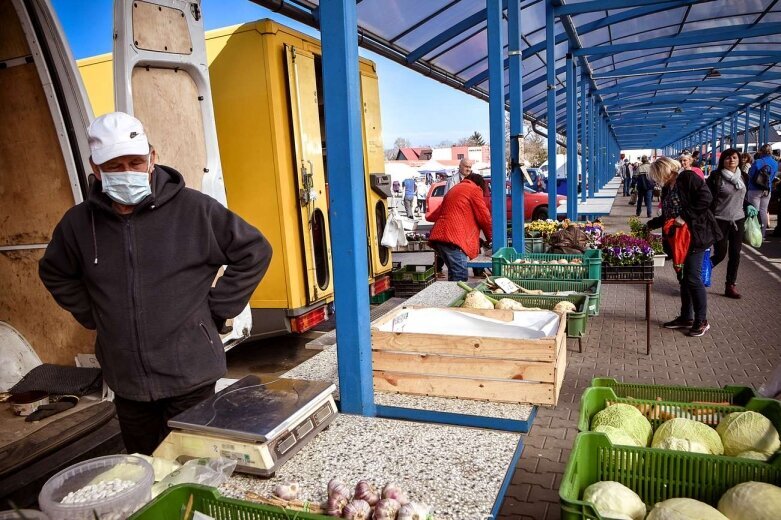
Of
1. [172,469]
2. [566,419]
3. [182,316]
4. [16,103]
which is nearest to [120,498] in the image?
[172,469]

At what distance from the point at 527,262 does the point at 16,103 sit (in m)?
4.54

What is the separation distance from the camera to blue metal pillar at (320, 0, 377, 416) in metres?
2.64

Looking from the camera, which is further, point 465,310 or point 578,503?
point 465,310

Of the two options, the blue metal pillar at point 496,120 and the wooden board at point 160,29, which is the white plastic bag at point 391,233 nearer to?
the blue metal pillar at point 496,120

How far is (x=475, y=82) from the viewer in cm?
1399

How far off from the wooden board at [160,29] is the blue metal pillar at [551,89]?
25.5ft

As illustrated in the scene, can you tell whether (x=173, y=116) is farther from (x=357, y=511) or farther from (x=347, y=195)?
(x=357, y=511)

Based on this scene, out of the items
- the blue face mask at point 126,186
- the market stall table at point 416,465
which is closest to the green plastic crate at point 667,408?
the market stall table at point 416,465

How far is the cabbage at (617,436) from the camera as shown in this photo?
216 centimetres

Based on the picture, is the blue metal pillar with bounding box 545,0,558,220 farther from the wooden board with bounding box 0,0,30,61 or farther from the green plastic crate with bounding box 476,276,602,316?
the wooden board with bounding box 0,0,30,61

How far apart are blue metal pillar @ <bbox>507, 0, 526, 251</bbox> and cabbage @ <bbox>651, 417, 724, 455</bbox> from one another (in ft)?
17.0

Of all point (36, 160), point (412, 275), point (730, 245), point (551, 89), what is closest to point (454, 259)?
point (412, 275)

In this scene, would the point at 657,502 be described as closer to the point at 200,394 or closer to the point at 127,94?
the point at 200,394

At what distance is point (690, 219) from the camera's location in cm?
647
